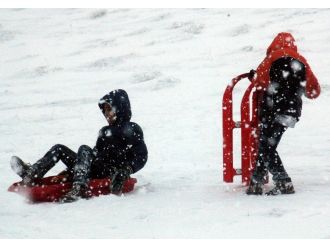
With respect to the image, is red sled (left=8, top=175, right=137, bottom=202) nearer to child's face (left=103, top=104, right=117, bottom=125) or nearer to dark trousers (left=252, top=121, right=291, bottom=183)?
child's face (left=103, top=104, right=117, bottom=125)

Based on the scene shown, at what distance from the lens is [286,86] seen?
5.76 metres

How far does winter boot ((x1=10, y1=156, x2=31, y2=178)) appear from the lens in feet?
19.3

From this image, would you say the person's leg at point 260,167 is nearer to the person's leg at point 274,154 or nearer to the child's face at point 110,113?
the person's leg at point 274,154

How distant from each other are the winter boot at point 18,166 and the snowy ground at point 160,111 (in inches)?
9.4

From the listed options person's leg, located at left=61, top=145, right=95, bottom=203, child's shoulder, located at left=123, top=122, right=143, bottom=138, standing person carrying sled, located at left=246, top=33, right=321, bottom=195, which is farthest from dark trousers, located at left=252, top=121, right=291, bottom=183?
person's leg, located at left=61, top=145, right=95, bottom=203

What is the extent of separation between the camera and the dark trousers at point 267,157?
19.4ft

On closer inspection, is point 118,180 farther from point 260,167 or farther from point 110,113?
point 260,167

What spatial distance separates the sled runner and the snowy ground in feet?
0.65

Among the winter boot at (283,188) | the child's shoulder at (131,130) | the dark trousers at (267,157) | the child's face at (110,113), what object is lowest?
the winter boot at (283,188)

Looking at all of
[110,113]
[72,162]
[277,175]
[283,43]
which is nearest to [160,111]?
[110,113]

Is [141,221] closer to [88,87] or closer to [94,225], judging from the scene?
[94,225]

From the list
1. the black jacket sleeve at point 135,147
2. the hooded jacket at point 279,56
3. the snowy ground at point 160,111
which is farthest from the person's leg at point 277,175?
the black jacket sleeve at point 135,147

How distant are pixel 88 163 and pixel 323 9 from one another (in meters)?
9.59

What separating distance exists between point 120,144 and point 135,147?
0.56ft
